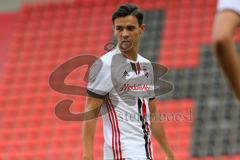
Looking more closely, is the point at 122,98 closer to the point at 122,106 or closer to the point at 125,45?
the point at 122,106

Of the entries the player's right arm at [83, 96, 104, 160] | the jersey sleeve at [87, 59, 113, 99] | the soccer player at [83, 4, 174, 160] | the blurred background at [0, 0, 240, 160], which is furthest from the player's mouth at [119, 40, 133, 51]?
the blurred background at [0, 0, 240, 160]

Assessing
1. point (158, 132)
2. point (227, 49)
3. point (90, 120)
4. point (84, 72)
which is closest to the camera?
point (227, 49)

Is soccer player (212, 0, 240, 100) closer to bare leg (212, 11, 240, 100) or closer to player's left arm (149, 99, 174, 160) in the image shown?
bare leg (212, 11, 240, 100)

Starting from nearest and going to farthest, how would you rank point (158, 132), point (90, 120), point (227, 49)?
point (227, 49) → point (90, 120) → point (158, 132)

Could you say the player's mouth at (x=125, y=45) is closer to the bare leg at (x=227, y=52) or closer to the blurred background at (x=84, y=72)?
the bare leg at (x=227, y=52)

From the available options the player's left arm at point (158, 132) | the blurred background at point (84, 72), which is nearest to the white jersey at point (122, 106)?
the player's left arm at point (158, 132)

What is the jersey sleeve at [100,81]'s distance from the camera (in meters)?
2.71

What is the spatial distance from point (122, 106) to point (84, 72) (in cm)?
579

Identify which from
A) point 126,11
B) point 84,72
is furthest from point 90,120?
point 84,72

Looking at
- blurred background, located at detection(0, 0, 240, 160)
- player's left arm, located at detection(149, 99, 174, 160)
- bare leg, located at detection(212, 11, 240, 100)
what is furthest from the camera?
blurred background, located at detection(0, 0, 240, 160)

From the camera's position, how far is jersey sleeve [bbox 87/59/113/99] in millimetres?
2711

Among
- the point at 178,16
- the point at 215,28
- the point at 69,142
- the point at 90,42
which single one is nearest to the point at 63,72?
the point at 90,42

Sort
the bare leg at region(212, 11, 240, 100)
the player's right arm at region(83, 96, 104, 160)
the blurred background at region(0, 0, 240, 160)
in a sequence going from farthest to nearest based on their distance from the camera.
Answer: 1. the blurred background at region(0, 0, 240, 160)
2. the player's right arm at region(83, 96, 104, 160)
3. the bare leg at region(212, 11, 240, 100)

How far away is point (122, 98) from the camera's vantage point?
2.75 meters
